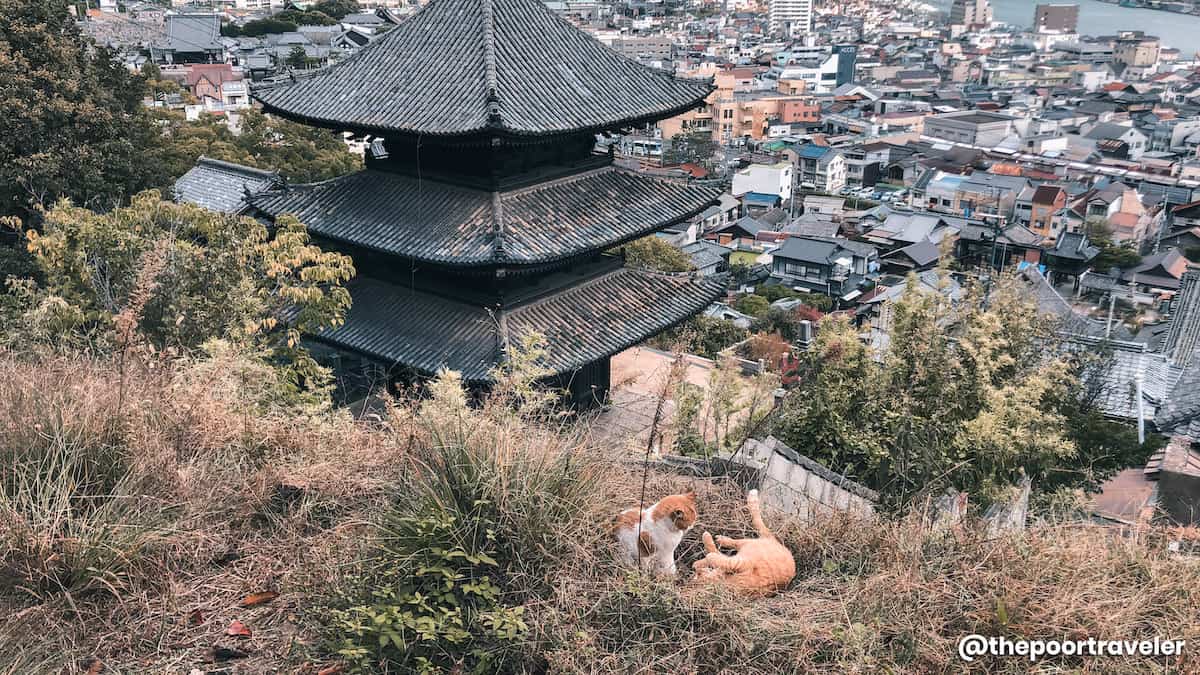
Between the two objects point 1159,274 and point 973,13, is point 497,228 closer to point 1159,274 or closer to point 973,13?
point 1159,274

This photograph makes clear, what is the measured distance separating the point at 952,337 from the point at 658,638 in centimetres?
978

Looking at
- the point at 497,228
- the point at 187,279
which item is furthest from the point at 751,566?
the point at 497,228

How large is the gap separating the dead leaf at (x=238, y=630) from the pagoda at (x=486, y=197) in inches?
A: 353

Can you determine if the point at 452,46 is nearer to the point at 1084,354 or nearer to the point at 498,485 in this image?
the point at 498,485

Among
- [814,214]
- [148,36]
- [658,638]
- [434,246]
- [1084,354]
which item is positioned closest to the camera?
[658,638]

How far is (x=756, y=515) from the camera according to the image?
20.5 feet

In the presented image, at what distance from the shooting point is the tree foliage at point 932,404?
11.1m

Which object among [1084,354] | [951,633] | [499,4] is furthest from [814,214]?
[951,633]

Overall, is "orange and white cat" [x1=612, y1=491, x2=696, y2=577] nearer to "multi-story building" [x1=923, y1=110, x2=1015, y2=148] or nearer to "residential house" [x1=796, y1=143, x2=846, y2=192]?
"residential house" [x1=796, y1=143, x2=846, y2=192]

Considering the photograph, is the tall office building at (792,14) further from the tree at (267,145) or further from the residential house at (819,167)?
the tree at (267,145)

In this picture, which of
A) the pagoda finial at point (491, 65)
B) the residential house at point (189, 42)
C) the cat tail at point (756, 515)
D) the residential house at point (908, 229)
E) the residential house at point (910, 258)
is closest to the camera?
the cat tail at point (756, 515)

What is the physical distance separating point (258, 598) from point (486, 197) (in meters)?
10.5

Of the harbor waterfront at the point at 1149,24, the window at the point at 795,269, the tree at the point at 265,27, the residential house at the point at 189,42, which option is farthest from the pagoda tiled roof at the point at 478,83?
the harbor waterfront at the point at 1149,24

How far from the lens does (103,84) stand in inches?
986
